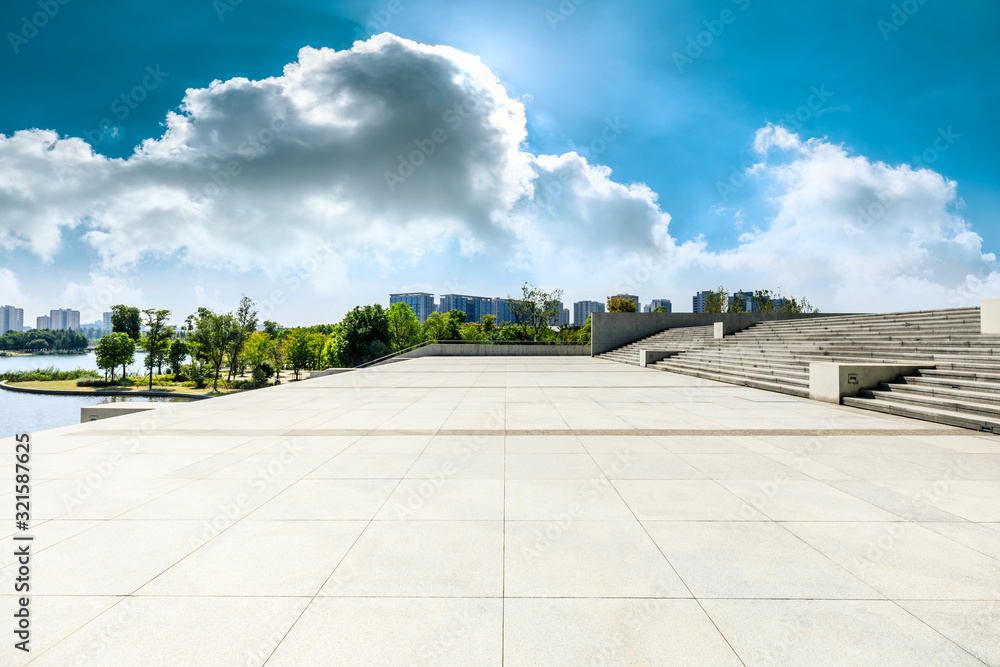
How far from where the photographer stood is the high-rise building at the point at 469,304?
167m

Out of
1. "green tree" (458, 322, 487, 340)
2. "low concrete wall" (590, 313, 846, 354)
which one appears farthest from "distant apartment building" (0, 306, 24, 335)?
"low concrete wall" (590, 313, 846, 354)

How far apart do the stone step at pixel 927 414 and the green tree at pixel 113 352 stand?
289 feet

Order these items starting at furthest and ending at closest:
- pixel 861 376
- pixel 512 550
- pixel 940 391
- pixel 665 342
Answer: pixel 665 342, pixel 861 376, pixel 940 391, pixel 512 550

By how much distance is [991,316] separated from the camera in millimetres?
11953

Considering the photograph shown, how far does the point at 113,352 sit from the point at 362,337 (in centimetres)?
4455

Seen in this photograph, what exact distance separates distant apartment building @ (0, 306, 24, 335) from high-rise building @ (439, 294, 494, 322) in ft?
589

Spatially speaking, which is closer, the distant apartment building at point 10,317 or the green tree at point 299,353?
the green tree at point 299,353

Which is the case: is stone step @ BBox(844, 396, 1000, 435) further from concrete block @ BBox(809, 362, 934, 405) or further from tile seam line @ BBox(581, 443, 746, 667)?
tile seam line @ BBox(581, 443, 746, 667)

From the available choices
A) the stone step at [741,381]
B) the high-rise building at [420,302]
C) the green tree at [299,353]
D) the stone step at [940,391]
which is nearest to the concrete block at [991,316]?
the stone step at [940,391]

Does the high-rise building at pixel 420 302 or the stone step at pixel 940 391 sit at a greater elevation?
the high-rise building at pixel 420 302

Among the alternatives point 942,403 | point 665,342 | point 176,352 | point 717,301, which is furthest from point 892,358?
point 176,352

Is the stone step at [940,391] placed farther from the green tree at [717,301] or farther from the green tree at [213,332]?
the green tree at [213,332]

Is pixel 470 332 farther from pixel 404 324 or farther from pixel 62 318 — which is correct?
pixel 62 318

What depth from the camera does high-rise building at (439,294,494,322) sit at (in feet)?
547
